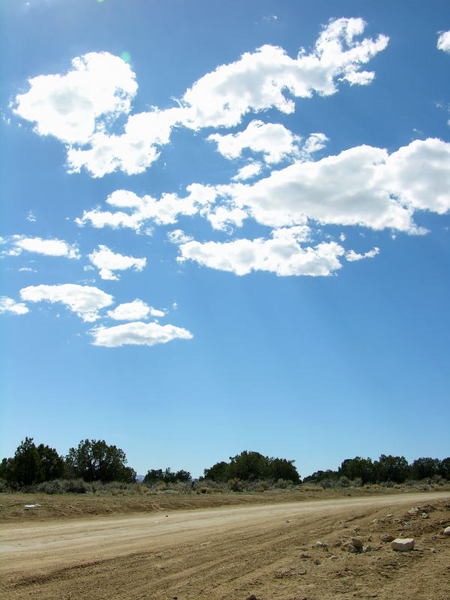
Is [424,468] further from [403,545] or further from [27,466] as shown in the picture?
[403,545]

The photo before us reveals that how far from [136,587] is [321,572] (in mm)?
3004

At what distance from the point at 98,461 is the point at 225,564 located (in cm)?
4665

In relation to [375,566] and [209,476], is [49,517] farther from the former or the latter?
[209,476]

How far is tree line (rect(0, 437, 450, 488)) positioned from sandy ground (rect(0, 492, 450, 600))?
25658mm

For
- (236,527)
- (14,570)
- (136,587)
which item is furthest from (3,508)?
(136,587)

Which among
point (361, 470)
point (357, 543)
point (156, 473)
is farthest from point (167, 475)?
point (357, 543)

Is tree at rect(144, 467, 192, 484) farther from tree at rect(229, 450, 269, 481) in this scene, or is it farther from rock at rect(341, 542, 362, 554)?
rock at rect(341, 542, 362, 554)

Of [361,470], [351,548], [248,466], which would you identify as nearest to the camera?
[351,548]

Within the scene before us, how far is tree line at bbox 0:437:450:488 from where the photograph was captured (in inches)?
1736

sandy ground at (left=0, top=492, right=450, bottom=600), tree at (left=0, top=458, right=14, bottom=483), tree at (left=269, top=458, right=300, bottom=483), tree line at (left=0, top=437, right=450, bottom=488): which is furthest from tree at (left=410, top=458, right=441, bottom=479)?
sandy ground at (left=0, top=492, right=450, bottom=600)

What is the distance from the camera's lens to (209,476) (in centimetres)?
8794

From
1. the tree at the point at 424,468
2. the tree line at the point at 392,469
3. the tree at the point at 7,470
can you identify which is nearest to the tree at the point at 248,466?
the tree line at the point at 392,469

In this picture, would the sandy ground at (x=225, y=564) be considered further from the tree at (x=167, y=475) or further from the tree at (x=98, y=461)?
the tree at (x=167, y=475)

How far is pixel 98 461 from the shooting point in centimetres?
5300
